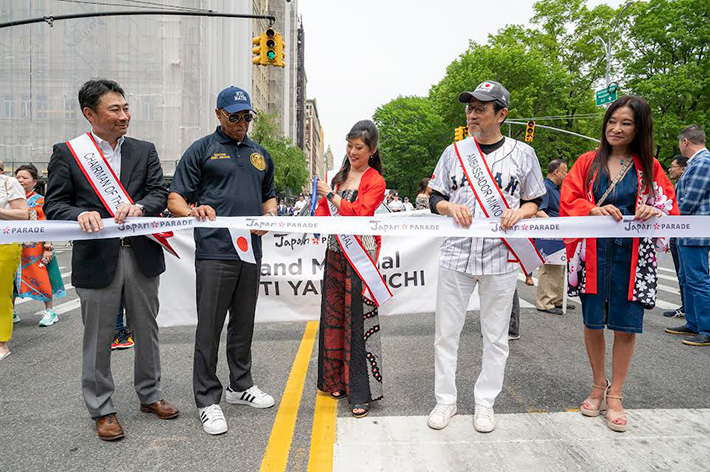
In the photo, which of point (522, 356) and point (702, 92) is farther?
point (702, 92)

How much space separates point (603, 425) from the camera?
10.5 feet

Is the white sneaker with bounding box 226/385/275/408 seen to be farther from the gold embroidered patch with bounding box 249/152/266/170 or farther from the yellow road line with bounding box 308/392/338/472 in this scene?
the gold embroidered patch with bounding box 249/152/266/170

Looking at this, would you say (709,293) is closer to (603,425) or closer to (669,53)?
(603,425)

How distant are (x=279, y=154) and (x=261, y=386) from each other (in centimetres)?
4727

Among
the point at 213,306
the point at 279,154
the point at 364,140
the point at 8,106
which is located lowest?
the point at 213,306

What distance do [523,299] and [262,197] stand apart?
556cm

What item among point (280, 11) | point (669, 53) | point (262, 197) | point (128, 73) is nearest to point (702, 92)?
point (669, 53)

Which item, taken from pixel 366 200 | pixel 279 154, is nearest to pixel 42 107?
pixel 366 200

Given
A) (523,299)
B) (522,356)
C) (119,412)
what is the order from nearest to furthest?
(119,412) < (522,356) < (523,299)

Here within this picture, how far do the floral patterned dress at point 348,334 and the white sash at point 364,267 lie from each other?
0.18 ft

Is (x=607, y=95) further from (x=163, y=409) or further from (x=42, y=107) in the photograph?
(x=42, y=107)

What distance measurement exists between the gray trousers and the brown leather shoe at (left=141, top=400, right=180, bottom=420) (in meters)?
0.04

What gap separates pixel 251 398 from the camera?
11.7ft

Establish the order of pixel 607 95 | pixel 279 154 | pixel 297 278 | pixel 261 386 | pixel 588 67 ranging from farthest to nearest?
1. pixel 279 154
2. pixel 588 67
3. pixel 607 95
4. pixel 297 278
5. pixel 261 386
